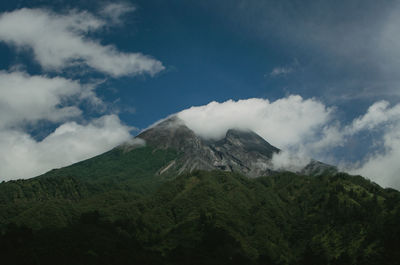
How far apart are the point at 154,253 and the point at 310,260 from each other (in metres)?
79.6

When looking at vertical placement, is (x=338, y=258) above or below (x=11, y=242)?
below

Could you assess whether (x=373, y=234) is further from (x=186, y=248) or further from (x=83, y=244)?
(x=83, y=244)

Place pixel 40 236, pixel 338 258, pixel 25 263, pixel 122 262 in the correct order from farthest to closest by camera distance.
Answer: pixel 338 258
pixel 40 236
pixel 122 262
pixel 25 263

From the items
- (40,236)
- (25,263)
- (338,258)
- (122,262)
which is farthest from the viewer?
(338,258)

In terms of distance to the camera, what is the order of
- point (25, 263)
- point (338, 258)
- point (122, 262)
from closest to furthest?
point (25, 263) < point (122, 262) < point (338, 258)

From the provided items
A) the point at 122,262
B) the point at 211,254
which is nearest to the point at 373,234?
the point at 211,254

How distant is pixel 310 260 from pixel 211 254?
173ft

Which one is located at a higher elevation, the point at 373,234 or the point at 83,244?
the point at 83,244


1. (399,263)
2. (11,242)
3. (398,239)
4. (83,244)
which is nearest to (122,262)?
(83,244)

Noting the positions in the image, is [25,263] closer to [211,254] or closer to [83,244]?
[83,244]

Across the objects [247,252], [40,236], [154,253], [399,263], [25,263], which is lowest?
[399,263]

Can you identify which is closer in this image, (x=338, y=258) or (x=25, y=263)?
(x=25, y=263)

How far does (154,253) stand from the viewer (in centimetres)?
18975

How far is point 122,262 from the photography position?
160 meters
